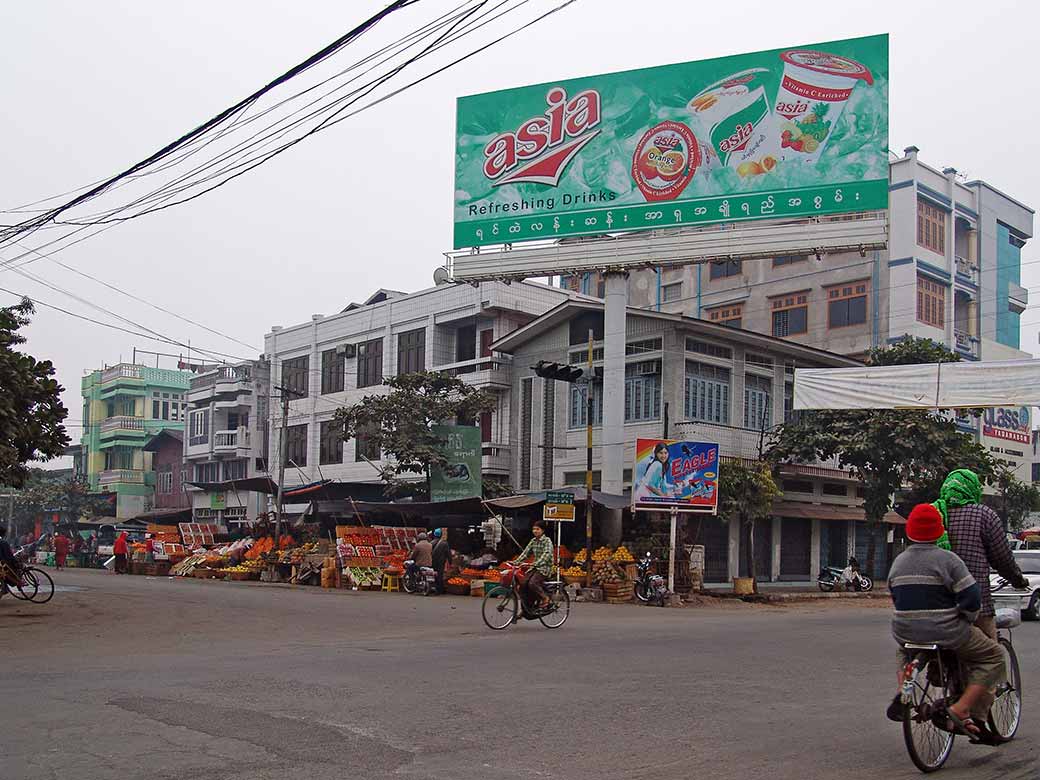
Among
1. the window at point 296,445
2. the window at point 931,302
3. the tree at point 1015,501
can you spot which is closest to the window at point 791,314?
the window at point 931,302

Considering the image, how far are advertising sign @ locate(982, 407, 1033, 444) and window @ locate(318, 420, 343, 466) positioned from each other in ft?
95.6

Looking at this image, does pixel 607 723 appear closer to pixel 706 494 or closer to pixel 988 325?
pixel 706 494

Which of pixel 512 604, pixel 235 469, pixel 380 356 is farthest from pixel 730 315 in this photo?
pixel 512 604

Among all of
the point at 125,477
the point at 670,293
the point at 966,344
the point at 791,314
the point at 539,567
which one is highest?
the point at 670,293

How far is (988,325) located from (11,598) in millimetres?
45989

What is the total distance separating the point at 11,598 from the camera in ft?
75.7

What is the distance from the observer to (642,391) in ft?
114

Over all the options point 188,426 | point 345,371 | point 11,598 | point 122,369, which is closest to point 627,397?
point 345,371

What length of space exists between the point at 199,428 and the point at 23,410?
A: 39.2m

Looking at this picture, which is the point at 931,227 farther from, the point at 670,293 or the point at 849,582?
the point at 849,582

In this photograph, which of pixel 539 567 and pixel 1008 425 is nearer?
pixel 539 567

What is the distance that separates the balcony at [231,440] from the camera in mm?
54531

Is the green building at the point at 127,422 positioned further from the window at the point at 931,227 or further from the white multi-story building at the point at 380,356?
the window at the point at 931,227

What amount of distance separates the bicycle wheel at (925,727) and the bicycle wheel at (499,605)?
11225 mm
